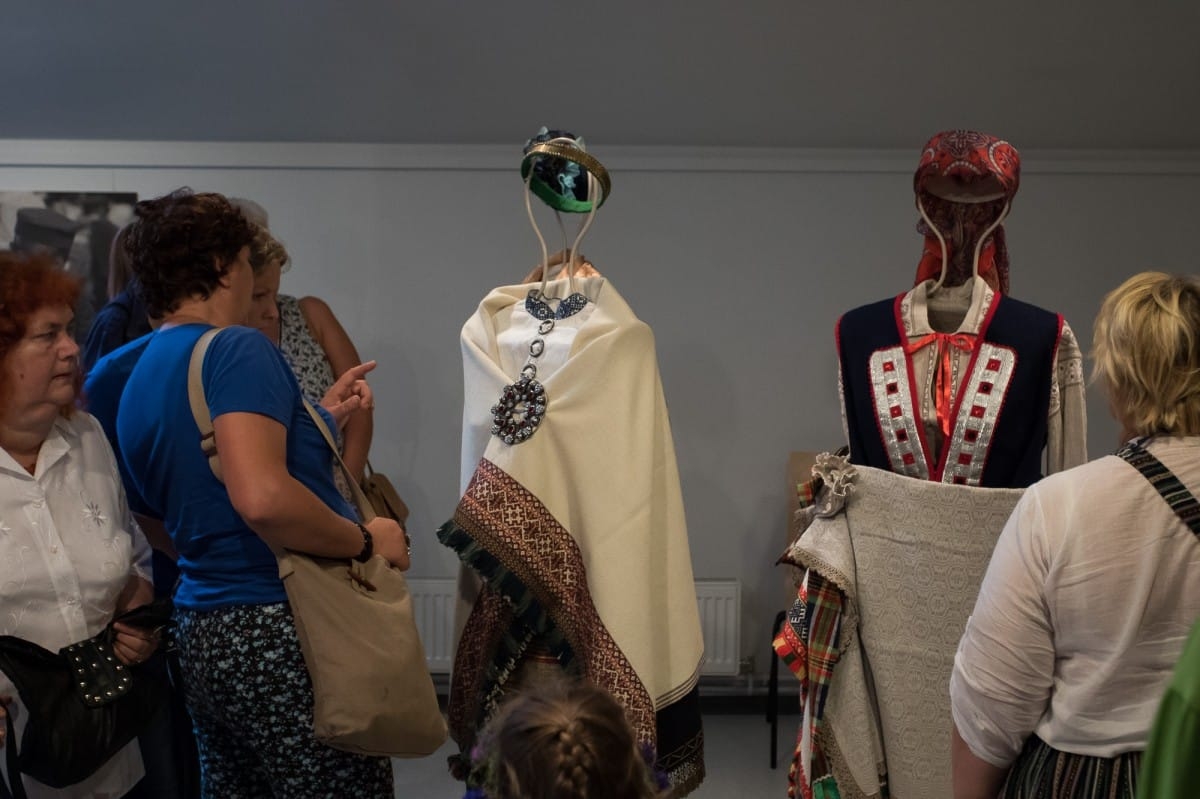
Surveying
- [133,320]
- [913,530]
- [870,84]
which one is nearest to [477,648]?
[913,530]

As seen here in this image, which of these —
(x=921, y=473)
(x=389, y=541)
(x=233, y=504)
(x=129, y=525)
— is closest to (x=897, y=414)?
(x=921, y=473)

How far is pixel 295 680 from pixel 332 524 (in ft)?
0.78

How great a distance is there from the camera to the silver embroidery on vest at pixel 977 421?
208cm

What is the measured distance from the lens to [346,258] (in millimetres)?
3885

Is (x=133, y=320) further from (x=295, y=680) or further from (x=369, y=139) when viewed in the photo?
(x=369, y=139)

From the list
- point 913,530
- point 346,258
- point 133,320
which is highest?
point 346,258

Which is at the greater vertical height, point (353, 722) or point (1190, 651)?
point (1190, 651)

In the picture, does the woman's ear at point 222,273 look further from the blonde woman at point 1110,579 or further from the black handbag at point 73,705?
the blonde woman at point 1110,579

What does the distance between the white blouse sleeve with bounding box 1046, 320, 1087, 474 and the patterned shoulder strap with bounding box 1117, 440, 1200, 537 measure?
2.21 feet

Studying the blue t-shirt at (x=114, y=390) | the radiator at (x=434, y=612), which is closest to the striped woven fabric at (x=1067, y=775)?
the blue t-shirt at (x=114, y=390)

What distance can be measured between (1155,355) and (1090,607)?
0.32 m

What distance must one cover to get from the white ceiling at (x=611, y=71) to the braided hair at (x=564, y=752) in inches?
100

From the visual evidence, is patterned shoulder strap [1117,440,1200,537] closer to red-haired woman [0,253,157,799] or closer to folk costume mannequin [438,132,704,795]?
folk costume mannequin [438,132,704,795]

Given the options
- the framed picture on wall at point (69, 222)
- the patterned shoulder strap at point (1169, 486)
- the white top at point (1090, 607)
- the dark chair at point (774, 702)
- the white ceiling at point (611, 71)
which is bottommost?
the dark chair at point (774, 702)
